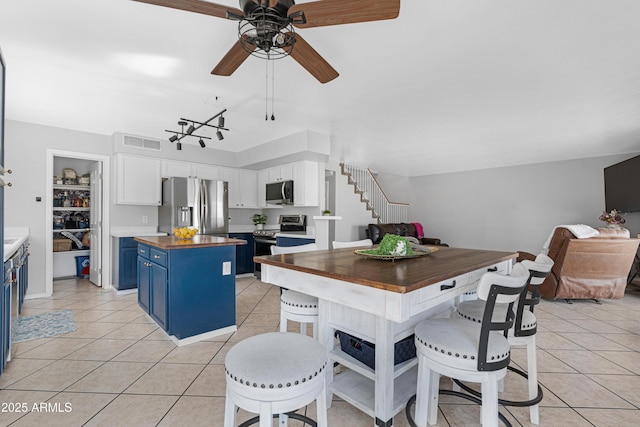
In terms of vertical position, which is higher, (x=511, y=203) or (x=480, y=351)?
(x=511, y=203)

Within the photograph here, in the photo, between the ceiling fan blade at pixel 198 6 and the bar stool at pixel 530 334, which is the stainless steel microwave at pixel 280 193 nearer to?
the ceiling fan blade at pixel 198 6

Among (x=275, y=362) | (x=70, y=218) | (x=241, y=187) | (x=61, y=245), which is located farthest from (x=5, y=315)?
(x=70, y=218)

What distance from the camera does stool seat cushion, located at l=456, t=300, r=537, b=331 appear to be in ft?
5.59

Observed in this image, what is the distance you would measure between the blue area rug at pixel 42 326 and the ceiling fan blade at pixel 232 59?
297cm

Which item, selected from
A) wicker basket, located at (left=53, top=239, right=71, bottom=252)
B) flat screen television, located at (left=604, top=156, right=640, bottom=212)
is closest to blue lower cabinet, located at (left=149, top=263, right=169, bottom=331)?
wicker basket, located at (left=53, top=239, right=71, bottom=252)

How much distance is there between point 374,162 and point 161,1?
624 centimetres

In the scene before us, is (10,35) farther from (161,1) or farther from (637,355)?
(637,355)

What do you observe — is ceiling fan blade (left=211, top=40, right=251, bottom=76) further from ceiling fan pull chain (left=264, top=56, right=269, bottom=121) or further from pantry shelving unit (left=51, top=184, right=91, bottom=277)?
pantry shelving unit (left=51, top=184, right=91, bottom=277)

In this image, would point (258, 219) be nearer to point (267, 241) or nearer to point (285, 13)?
point (267, 241)

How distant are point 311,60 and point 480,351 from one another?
1900 millimetres

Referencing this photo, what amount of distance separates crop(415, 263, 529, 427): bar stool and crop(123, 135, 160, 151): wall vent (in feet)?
16.7

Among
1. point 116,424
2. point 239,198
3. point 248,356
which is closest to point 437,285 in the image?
point 248,356

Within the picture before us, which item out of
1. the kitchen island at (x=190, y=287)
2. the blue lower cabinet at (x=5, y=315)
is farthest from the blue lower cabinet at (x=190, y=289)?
the blue lower cabinet at (x=5, y=315)

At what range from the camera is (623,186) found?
17.0ft
